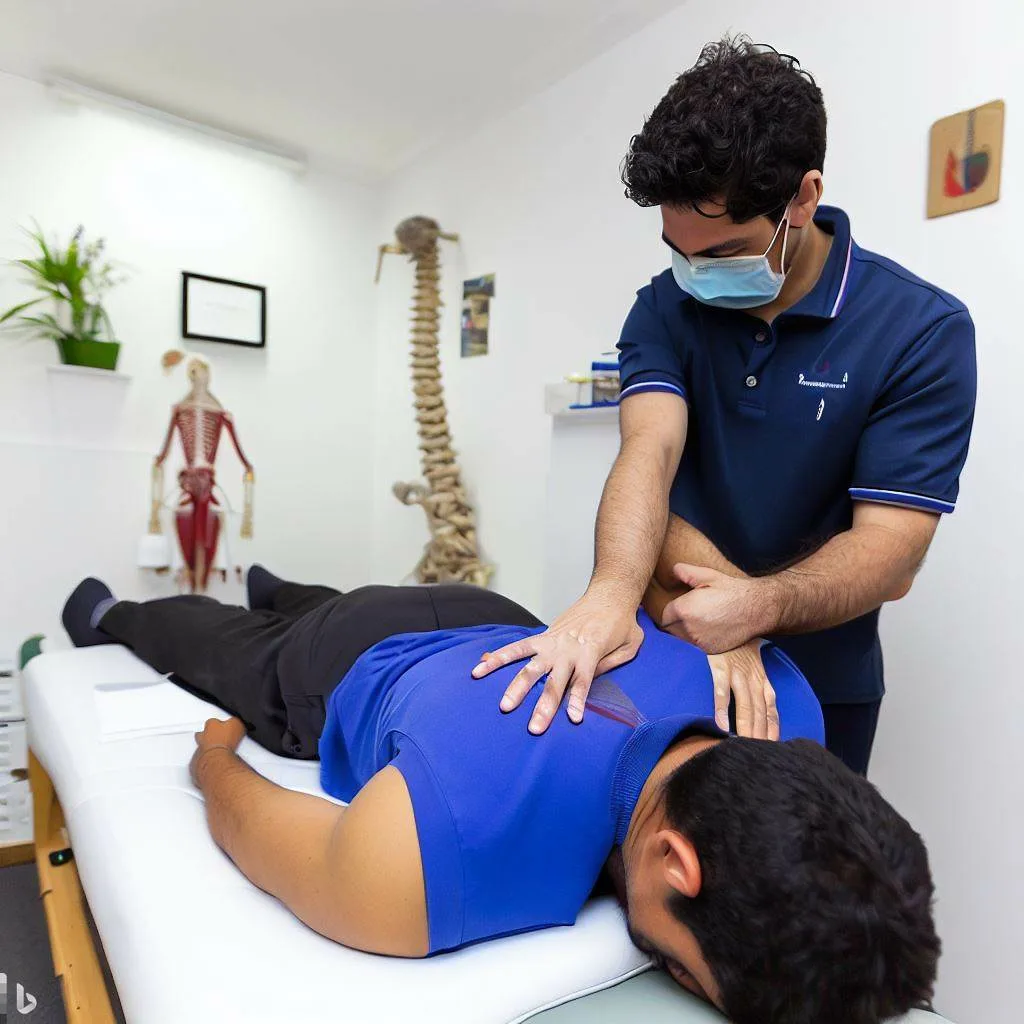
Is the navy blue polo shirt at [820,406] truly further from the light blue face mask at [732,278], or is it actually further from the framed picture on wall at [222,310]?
the framed picture on wall at [222,310]

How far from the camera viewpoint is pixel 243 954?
0.85 metres

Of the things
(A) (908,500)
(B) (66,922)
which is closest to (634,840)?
(A) (908,500)

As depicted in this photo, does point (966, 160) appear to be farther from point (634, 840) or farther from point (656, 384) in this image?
point (634, 840)

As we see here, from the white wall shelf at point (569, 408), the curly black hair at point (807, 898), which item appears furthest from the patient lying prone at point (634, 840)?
the white wall shelf at point (569, 408)

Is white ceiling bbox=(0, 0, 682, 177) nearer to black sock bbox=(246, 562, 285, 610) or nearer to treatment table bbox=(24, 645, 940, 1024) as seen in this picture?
black sock bbox=(246, 562, 285, 610)

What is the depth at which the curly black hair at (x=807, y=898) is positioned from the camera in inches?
28.3

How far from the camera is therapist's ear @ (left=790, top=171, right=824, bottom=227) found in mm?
1248

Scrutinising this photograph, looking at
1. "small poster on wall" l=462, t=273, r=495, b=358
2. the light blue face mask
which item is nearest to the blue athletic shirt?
the light blue face mask

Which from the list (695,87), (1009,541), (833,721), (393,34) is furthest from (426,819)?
(393,34)

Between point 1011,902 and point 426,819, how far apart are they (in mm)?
1689

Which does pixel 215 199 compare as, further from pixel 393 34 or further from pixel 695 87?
pixel 695 87

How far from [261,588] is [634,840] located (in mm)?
1876

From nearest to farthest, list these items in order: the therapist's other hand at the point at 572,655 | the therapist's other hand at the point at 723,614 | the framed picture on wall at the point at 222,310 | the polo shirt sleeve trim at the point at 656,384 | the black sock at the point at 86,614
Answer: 1. the therapist's other hand at the point at 572,655
2. the therapist's other hand at the point at 723,614
3. the polo shirt sleeve trim at the point at 656,384
4. the black sock at the point at 86,614
5. the framed picture on wall at the point at 222,310

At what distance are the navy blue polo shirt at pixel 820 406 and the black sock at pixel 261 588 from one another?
4.81ft
